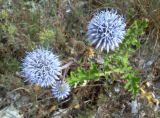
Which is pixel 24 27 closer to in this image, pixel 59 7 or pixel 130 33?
pixel 59 7

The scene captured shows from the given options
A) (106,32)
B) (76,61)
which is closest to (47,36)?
(76,61)

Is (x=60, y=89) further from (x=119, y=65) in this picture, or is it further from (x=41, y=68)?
(x=119, y=65)

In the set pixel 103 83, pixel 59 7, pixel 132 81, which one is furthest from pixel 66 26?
pixel 132 81

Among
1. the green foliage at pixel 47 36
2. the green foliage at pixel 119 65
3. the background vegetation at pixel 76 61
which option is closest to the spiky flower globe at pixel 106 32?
the green foliage at pixel 119 65

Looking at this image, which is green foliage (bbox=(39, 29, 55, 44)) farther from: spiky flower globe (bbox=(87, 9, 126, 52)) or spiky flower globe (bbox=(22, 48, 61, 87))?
spiky flower globe (bbox=(87, 9, 126, 52))

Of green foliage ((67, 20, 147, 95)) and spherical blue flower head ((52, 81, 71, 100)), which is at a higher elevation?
→ green foliage ((67, 20, 147, 95))

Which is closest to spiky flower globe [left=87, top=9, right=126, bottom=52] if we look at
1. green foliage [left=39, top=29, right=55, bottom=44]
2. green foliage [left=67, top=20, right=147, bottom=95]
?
green foliage [left=67, top=20, right=147, bottom=95]
